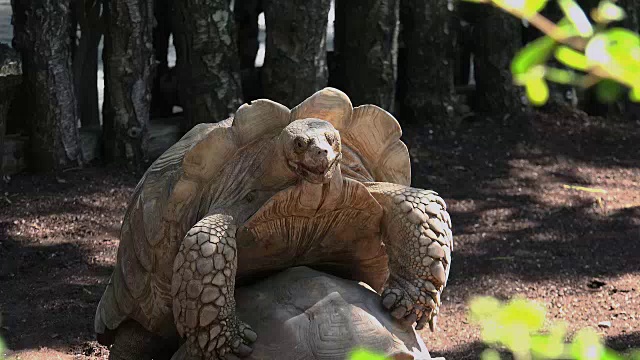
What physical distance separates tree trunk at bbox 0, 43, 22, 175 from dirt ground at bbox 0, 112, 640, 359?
19.5 inches

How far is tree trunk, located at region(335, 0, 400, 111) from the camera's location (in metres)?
6.44

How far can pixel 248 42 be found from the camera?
21.8 ft

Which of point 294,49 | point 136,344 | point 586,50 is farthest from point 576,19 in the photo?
point 294,49

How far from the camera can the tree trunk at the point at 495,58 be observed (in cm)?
702

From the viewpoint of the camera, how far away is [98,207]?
5.65 meters

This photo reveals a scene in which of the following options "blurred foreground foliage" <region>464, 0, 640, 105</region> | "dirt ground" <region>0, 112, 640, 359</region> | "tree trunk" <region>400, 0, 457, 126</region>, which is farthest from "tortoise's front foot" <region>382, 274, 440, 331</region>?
"tree trunk" <region>400, 0, 457, 126</region>

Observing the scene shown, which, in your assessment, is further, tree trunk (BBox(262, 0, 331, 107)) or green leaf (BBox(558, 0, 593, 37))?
tree trunk (BBox(262, 0, 331, 107))

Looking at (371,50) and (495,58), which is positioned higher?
(371,50)

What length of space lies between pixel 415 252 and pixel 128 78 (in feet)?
11.5

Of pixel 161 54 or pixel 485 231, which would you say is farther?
pixel 161 54

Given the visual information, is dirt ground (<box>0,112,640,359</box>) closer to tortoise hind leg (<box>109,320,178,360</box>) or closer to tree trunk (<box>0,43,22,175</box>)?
tree trunk (<box>0,43,22,175</box>)

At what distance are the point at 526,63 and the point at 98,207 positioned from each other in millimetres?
5091

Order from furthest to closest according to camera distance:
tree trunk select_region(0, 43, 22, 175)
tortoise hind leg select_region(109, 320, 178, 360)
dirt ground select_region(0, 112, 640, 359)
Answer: tree trunk select_region(0, 43, 22, 175) → dirt ground select_region(0, 112, 640, 359) → tortoise hind leg select_region(109, 320, 178, 360)

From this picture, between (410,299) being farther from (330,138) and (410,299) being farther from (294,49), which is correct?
(294,49)
